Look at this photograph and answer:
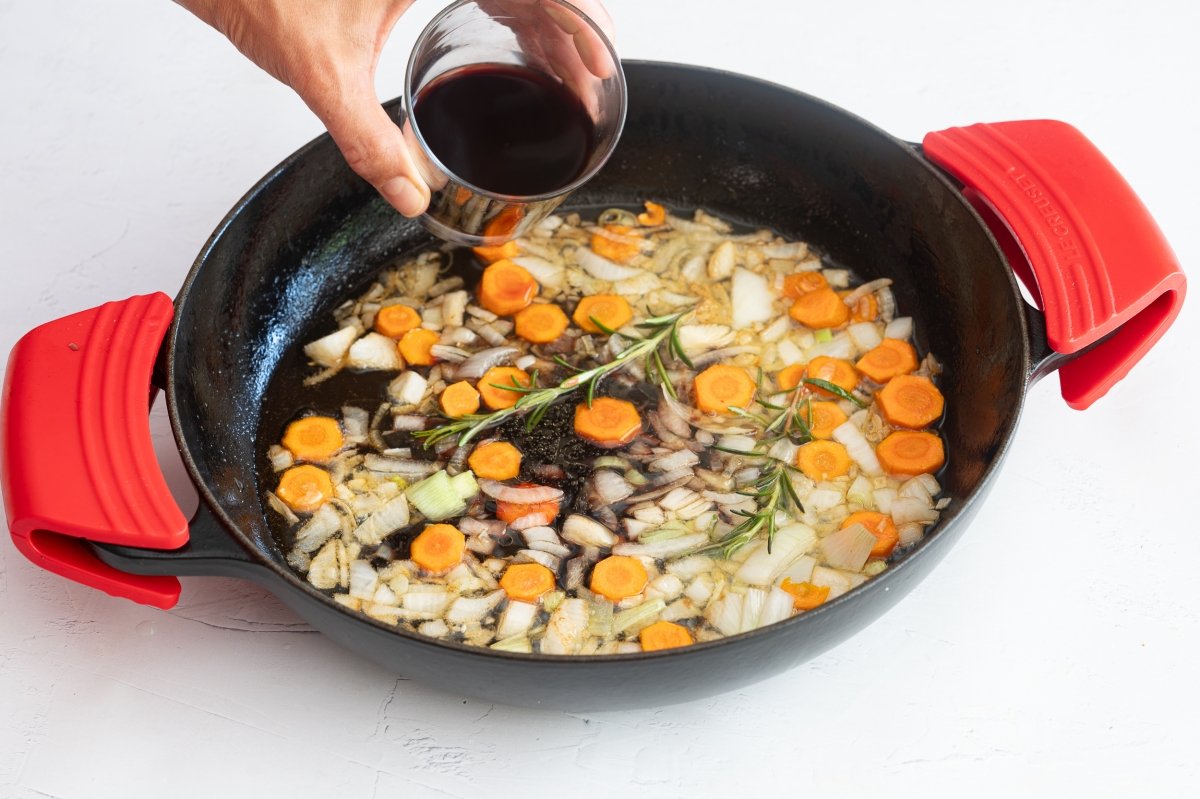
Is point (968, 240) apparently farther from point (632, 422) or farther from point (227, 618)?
point (227, 618)

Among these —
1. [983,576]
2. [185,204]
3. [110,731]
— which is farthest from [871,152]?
[110,731]

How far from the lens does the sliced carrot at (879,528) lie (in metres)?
2.01

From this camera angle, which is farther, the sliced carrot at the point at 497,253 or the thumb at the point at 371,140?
the sliced carrot at the point at 497,253

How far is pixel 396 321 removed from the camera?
237 centimetres

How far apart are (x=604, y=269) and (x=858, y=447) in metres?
0.64

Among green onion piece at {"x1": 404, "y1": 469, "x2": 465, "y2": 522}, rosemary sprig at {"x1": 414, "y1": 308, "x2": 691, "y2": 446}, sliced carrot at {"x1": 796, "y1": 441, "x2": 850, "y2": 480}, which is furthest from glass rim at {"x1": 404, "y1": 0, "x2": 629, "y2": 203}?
sliced carrot at {"x1": 796, "y1": 441, "x2": 850, "y2": 480}

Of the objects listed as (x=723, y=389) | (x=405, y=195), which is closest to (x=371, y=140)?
(x=405, y=195)

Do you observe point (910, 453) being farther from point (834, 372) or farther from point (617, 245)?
point (617, 245)

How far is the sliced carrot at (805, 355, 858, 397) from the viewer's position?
2.29 meters

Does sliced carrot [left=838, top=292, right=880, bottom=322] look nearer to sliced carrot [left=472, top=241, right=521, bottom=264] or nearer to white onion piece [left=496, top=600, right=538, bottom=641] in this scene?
sliced carrot [left=472, top=241, right=521, bottom=264]

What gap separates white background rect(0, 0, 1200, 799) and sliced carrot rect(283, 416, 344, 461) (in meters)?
0.23

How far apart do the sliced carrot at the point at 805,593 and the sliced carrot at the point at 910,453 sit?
30 centimetres

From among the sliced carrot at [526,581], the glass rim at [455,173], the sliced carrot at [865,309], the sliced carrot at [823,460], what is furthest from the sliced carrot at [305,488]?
the sliced carrot at [865,309]

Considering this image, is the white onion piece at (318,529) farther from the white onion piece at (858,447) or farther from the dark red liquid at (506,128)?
the white onion piece at (858,447)
